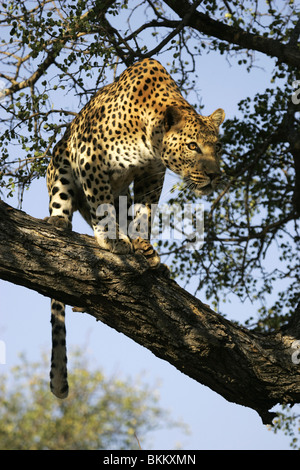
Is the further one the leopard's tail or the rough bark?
the leopard's tail

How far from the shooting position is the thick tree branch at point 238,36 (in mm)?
8562

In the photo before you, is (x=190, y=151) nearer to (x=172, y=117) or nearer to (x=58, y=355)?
(x=172, y=117)

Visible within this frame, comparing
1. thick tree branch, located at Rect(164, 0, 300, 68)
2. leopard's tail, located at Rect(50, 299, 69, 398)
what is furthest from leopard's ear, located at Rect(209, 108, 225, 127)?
thick tree branch, located at Rect(164, 0, 300, 68)

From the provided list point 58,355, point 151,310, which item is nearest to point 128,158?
point 151,310

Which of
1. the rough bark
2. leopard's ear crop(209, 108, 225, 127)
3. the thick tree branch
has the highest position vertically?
the thick tree branch

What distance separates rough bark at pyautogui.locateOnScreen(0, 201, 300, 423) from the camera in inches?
186

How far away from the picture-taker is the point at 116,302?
4.95 m

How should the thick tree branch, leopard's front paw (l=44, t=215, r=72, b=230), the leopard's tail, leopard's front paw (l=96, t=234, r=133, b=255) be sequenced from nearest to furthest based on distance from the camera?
leopard's front paw (l=96, t=234, r=133, b=255) < the leopard's tail < leopard's front paw (l=44, t=215, r=72, b=230) < the thick tree branch

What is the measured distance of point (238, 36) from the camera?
8.84m

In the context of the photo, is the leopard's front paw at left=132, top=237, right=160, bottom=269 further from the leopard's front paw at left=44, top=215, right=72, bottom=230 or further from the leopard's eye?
the leopard's eye

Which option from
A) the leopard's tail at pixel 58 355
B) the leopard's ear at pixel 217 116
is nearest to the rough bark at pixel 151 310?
the leopard's tail at pixel 58 355

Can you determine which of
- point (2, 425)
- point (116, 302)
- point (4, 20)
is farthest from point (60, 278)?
point (2, 425)

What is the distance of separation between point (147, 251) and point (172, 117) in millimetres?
1268

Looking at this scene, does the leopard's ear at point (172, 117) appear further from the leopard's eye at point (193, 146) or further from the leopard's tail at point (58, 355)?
the leopard's tail at point (58, 355)
